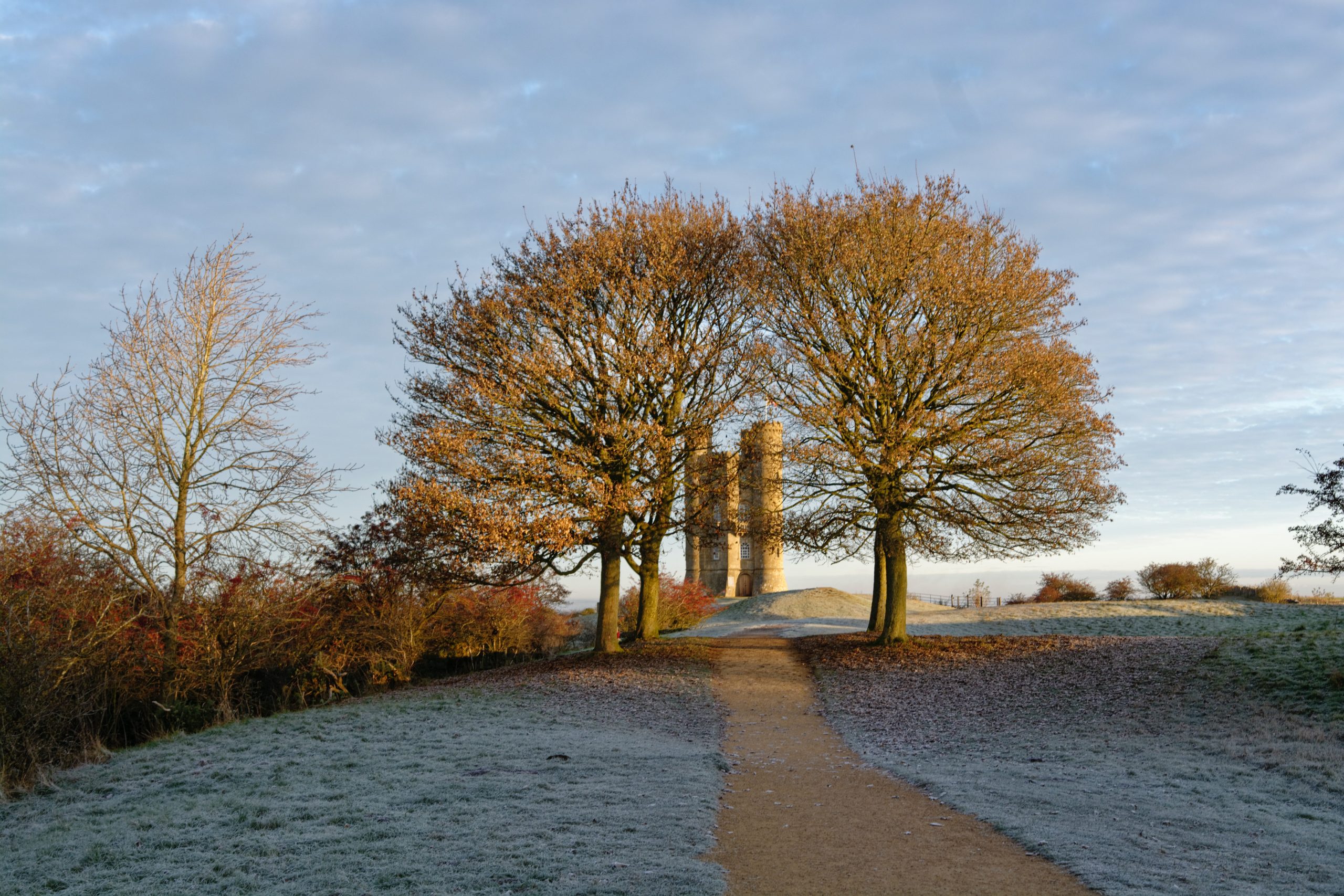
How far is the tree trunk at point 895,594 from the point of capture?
21.4m

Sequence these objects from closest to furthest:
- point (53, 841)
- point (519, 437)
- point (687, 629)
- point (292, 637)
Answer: point (53, 841), point (292, 637), point (519, 437), point (687, 629)

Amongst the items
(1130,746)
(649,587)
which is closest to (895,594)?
(649,587)

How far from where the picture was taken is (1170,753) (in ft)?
36.3

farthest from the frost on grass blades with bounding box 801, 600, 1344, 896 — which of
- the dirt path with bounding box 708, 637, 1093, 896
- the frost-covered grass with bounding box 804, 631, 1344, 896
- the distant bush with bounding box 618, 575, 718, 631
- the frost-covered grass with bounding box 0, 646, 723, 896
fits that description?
the distant bush with bounding box 618, 575, 718, 631

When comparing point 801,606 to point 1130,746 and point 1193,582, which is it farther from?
point 1130,746

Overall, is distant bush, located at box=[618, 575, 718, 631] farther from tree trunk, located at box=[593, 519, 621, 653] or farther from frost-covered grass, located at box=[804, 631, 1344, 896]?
frost-covered grass, located at box=[804, 631, 1344, 896]

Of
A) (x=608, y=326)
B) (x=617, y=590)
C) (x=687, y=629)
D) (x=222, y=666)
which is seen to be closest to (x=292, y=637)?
(x=222, y=666)

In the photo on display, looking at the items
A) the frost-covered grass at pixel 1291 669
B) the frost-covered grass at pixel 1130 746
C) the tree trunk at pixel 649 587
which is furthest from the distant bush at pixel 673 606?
the frost-covered grass at pixel 1291 669

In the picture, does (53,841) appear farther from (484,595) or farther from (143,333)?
(484,595)

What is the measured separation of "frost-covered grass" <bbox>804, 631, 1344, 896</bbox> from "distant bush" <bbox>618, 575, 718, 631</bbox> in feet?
49.4

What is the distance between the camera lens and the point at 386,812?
7945 mm

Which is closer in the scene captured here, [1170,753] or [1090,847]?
[1090,847]

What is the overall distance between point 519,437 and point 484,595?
712cm

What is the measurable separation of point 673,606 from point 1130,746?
82.0ft
